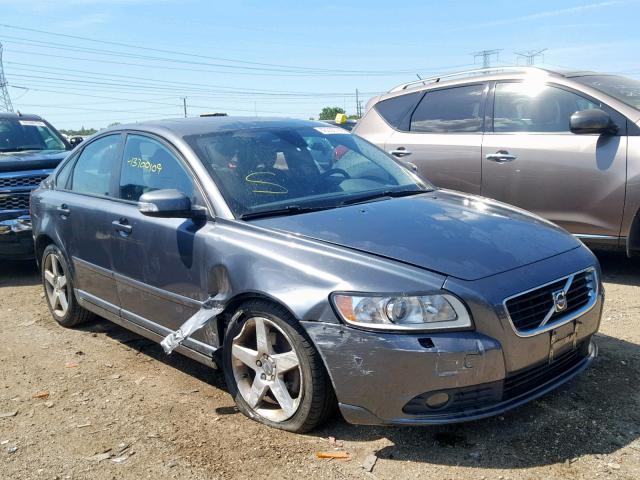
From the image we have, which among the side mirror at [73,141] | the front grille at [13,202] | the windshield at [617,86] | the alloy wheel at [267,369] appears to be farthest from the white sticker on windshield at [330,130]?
the side mirror at [73,141]

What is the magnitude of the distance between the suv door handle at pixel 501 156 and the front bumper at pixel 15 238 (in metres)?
4.91

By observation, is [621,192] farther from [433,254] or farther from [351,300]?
[351,300]

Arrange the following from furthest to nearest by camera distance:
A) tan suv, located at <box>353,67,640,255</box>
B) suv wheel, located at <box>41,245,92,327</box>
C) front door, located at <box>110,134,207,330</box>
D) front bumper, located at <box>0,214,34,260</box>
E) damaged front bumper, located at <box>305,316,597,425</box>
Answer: front bumper, located at <box>0,214,34,260</box> < tan suv, located at <box>353,67,640,255</box> < suv wheel, located at <box>41,245,92,327</box> < front door, located at <box>110,134,207,330</box> < damaged front bumper, located at <box>305,316,597,425</box>

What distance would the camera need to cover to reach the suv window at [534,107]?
19.1 feet

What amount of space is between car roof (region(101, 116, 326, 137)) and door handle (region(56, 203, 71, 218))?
706mm

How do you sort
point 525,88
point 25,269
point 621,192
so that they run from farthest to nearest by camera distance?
point 25,269 → point 525,88 → point 621,192

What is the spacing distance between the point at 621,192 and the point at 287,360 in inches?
143

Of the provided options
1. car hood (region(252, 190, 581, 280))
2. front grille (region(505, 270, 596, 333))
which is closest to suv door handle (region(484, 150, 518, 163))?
car hood (region(252, 190, 581, 280))

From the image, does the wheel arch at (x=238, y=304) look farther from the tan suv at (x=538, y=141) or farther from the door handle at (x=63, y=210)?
the tan suv at (x=538, y=141)

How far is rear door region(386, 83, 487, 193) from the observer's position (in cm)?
635

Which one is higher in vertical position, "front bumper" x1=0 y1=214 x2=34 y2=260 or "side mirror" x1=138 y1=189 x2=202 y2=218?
"side mirror" x1=138 y1=189 x2=202 y2=218

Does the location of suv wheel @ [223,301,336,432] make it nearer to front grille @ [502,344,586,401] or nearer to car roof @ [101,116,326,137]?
front grille @ [502,344,586,401]

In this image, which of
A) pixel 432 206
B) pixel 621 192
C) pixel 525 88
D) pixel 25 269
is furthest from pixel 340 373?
pixel 25 269

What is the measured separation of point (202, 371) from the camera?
13.9ft
